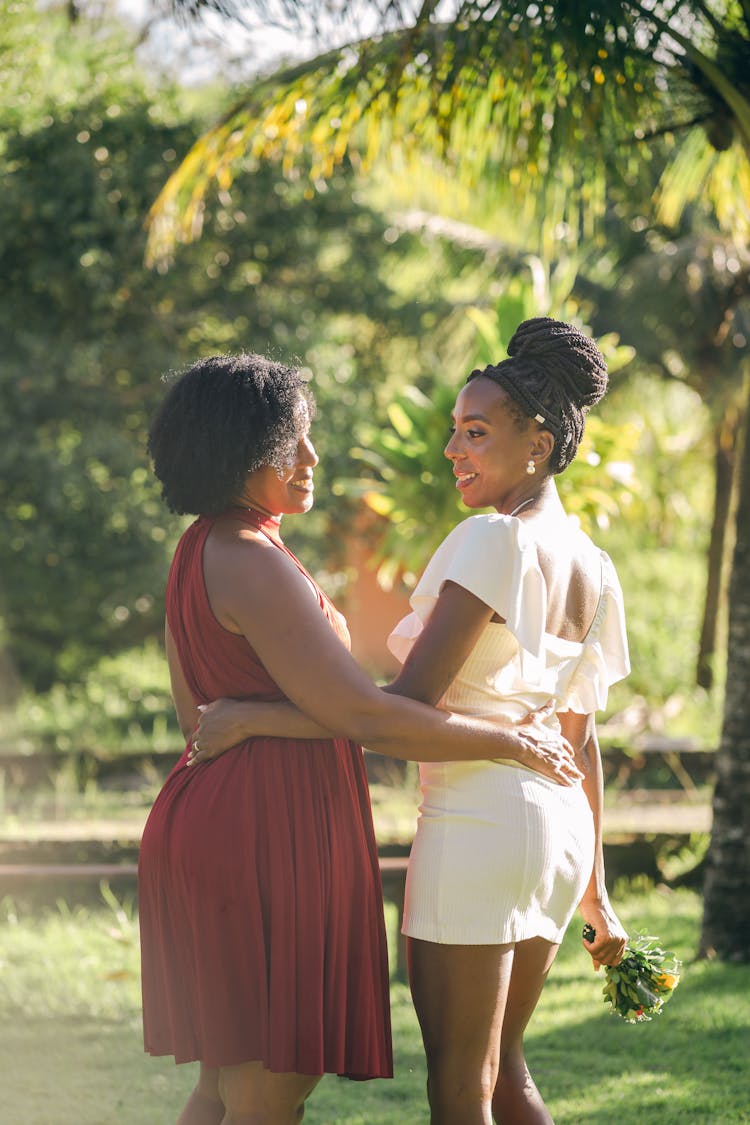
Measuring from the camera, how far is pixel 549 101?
19.9 feet

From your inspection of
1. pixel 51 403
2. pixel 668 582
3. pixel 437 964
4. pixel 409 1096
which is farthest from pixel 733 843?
pixel 668 582

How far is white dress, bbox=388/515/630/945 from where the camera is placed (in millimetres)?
2631

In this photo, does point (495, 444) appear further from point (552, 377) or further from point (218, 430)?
point (218, 430)

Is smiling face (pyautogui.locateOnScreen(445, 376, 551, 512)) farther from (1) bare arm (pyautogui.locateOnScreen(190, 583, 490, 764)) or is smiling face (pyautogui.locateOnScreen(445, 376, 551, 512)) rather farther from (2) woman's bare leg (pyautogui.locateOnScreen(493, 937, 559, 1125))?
(2) woman's bare leg (pyautogui.locateOnScreen(493, 937, 559, 1125))

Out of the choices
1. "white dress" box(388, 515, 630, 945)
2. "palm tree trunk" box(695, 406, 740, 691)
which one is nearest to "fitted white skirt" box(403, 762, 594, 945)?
"white dress" box(388, 515, 630, 945)

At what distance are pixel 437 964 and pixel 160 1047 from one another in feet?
2.02

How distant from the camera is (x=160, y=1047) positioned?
9.08ft

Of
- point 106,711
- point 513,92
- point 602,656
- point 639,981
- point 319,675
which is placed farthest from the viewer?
point 106,711

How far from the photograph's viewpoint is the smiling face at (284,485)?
2789 mm

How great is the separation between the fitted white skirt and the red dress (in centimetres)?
14

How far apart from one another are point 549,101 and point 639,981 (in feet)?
14.0

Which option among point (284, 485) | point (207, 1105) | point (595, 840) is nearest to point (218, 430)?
point (284, 485)

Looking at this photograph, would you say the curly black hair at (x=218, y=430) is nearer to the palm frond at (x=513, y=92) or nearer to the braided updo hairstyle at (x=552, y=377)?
the braided updo hairstyle at (x=552, y=377)

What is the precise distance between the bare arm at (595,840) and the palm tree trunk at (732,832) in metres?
3.39
